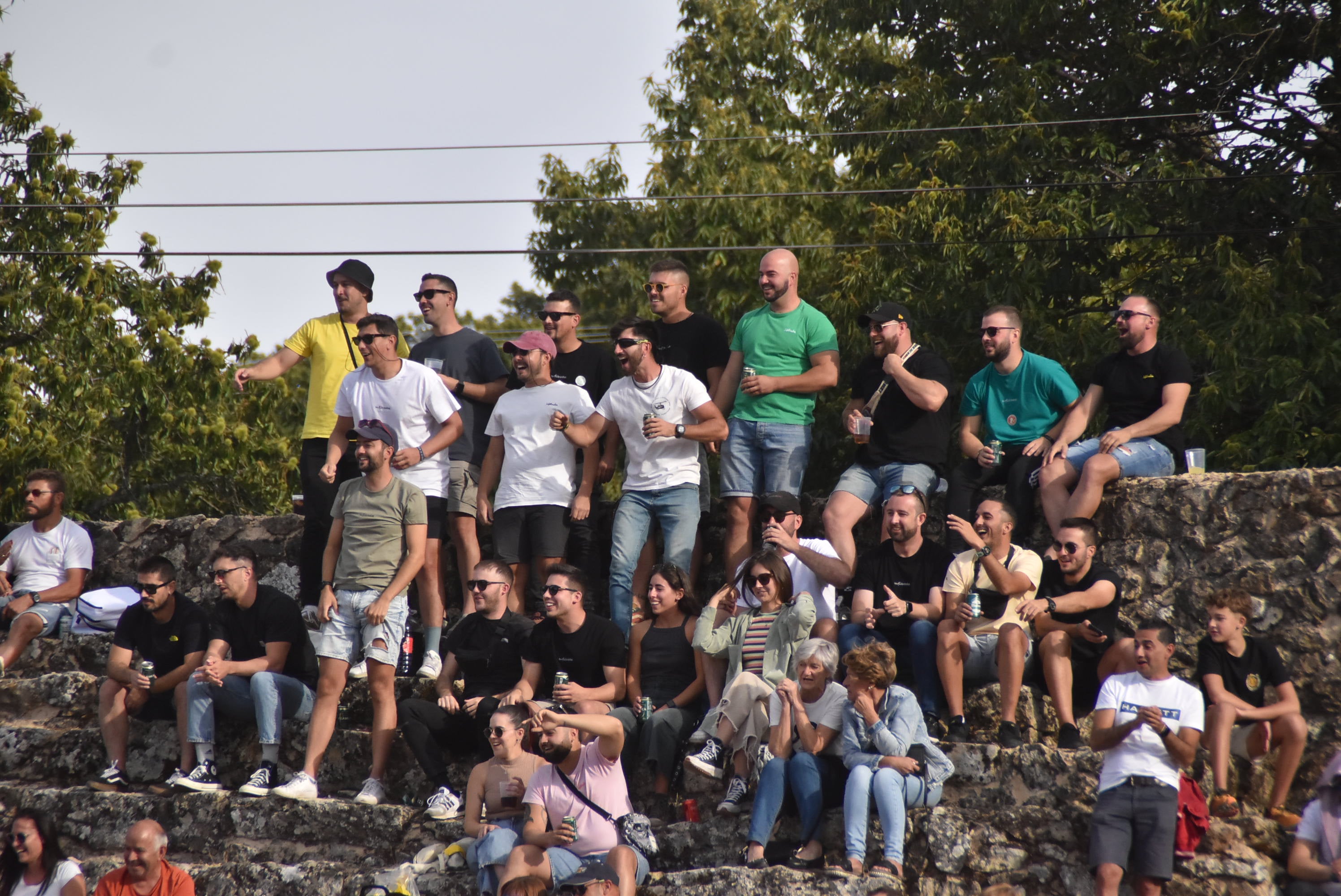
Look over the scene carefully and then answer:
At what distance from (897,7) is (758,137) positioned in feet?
10.2

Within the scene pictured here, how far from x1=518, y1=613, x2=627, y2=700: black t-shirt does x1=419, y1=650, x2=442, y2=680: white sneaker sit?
738 millimetres

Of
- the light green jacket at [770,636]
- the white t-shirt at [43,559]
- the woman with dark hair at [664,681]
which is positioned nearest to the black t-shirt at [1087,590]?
the light green jacket at [770,636]

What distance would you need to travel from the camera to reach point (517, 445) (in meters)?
7.86

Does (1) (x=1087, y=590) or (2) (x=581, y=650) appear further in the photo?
(2) (x=581, y=650)

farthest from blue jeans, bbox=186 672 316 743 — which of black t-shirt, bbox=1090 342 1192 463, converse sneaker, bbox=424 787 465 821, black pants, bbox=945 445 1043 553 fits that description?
black t-shirt, bbox=1090 342 1192 463

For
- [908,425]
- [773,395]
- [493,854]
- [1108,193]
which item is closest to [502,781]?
[493,854]

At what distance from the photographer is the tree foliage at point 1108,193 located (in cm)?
985

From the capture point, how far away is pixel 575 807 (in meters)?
6.29

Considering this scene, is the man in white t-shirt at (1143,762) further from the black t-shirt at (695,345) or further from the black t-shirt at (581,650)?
the black t-shirt at (695,345)

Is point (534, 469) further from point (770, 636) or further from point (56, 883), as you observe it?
point (56, 883)

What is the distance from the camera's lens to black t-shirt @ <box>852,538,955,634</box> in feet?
22.8

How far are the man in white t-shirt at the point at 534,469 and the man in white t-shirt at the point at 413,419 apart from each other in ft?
1.02

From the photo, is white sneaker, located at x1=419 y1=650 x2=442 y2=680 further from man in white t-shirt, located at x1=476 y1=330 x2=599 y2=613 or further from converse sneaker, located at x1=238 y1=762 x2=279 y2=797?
converse sneaker, located at x1=238 y1=762 x2=279 y2=797

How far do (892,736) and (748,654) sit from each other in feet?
3.43
